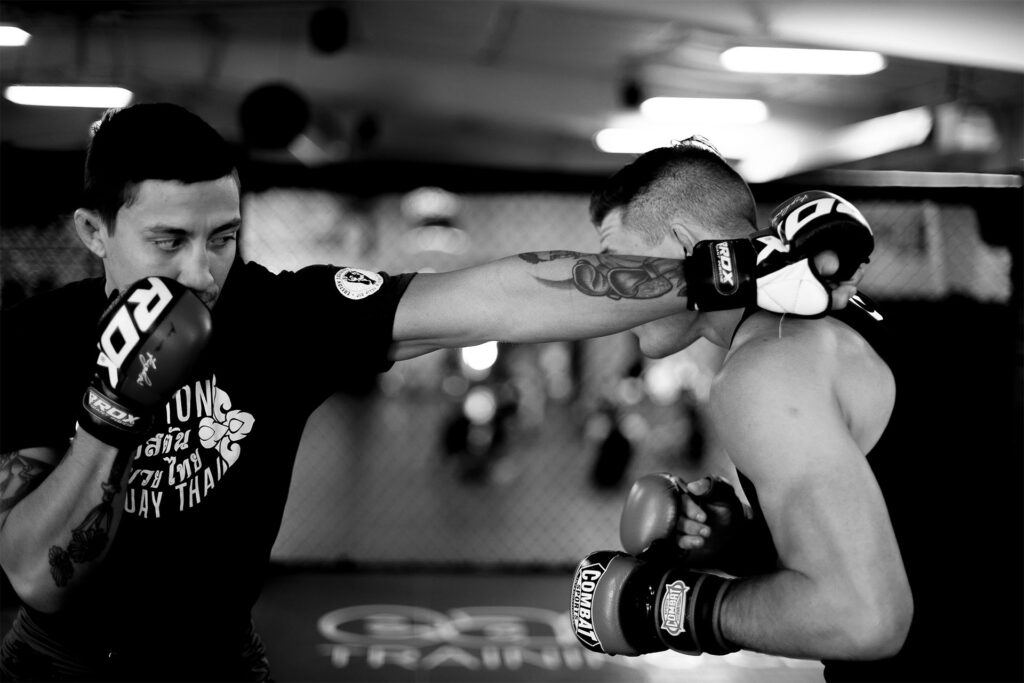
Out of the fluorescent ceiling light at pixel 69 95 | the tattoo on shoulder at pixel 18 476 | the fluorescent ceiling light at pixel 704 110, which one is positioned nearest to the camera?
the tattoo on shoulder at pixel 18 476

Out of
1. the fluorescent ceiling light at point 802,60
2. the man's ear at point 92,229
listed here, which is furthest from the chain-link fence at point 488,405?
the man's ear at point 92,229

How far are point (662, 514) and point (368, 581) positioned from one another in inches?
117

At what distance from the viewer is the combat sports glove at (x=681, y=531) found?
4.99 feet

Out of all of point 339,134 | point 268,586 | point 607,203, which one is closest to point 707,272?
point 607,203

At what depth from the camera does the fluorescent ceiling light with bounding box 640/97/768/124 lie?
26.1 ft

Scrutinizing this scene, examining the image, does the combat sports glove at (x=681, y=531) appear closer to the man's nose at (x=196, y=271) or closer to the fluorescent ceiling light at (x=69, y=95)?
the man's nose at (x=196, y=271)

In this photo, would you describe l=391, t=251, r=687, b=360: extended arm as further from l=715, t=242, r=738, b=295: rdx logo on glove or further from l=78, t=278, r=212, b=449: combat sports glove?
l=78, t=278, r=212, b=449: combat sports glove

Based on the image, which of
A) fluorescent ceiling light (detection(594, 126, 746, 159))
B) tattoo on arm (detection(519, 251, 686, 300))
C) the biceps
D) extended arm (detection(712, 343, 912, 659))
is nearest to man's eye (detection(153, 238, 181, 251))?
the biceps

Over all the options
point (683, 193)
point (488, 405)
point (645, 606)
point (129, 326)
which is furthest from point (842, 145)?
point (129, 326)

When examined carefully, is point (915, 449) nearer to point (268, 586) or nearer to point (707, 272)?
point (707, 272)

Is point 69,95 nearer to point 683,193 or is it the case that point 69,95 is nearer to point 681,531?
point 683,193

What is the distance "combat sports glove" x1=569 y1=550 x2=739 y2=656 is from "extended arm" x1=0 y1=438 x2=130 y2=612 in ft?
2.49

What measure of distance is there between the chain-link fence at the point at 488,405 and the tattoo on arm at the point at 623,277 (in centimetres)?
194

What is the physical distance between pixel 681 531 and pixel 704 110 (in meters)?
7.58
